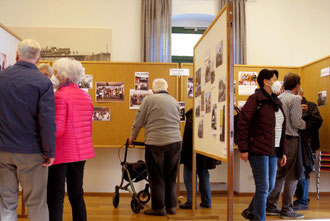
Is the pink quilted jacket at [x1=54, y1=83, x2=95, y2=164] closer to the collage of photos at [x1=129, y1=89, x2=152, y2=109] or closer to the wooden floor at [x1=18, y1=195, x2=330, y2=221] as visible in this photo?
the wooden floor at [x1=18, y1=195, x2=330, y2=221]

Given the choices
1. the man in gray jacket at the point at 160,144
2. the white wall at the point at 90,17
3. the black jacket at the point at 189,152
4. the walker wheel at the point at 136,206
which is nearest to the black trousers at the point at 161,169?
the man in gray jacket at the point at 160,144

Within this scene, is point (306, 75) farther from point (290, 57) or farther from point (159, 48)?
point (159, 48)

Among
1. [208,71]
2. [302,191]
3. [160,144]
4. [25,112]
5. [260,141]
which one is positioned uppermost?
[208,71]

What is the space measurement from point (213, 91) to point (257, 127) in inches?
18.8

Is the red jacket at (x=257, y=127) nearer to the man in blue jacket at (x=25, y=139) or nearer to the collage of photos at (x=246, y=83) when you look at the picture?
the man in blue jacket at (x=25, y=139)

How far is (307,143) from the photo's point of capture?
4.24 metres

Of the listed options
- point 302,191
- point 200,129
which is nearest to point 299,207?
point 302,191

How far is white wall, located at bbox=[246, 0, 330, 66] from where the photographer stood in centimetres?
624

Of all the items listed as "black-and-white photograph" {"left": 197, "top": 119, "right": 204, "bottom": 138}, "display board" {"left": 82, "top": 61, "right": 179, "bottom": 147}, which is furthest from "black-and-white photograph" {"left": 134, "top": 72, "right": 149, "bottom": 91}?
"black-and-white photograph" {"left": 197, "top": 119, "right": 204, "bottom": 138}

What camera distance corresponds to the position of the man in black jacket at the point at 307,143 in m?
4.19

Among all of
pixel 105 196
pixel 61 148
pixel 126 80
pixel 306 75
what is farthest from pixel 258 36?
pixel 61 148

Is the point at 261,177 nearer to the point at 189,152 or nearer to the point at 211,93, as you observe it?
the point at 211,93

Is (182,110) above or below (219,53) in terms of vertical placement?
below

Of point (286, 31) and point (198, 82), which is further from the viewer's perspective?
point (286, 31)
